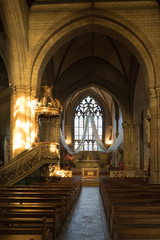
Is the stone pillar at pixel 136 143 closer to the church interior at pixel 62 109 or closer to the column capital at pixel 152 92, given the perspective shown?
the church interior at pixel 62 109

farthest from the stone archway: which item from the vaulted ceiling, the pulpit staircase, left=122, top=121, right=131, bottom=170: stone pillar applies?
left=122, top=121, right=131, bottom=170: stone pillar

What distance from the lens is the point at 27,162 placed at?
10.8 metres

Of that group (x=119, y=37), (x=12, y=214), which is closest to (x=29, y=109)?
(x=119, y=37)

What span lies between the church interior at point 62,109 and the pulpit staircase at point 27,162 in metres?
0.04

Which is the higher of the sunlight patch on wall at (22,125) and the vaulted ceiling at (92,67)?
the vaulted ceiling at (92,67)

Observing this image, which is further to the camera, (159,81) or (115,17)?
(115,17)

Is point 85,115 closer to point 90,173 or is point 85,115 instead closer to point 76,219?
point 90,173

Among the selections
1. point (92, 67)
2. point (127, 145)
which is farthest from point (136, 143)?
point (92, 67)

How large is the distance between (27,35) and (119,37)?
4.47 meters

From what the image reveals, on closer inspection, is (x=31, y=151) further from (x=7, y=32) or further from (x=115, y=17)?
(x=115, y=17)

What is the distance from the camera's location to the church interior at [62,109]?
514cm

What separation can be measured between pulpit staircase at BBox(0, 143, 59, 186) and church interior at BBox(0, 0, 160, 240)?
0.04 meters

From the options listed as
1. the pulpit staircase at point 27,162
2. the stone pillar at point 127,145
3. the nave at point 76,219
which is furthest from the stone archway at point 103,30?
the stone pillar at point 127,145

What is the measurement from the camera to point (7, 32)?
41.3 ft
